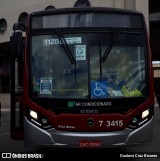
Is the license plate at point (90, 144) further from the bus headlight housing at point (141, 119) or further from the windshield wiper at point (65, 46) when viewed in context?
the windshield wiper at point (65, 46)

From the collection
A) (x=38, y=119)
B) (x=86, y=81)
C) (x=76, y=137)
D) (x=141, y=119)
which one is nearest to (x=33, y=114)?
(x=38, y=119)

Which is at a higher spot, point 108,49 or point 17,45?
point 17,45

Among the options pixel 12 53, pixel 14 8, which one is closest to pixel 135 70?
pixel 12 53

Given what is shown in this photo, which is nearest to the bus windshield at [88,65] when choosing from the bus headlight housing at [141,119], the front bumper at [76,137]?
the bus headlight housing at [141,119]

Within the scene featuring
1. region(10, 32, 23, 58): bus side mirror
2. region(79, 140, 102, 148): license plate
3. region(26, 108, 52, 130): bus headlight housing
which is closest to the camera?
region(79, 140, 102, 148): license plate

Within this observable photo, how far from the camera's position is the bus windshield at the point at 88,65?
7.28 m

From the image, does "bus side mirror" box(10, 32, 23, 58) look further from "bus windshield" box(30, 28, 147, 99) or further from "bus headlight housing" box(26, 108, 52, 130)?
"bus headlight housing" box(26, 108, 52, 130)

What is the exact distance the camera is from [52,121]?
7.16 meters

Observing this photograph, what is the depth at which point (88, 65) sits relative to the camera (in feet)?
23.9

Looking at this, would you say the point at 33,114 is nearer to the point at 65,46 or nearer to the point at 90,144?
the point at 90,144

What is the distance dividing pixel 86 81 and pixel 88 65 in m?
0.29

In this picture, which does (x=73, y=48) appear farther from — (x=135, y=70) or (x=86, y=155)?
(x=86, y=155)

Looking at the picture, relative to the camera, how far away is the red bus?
23.4ft

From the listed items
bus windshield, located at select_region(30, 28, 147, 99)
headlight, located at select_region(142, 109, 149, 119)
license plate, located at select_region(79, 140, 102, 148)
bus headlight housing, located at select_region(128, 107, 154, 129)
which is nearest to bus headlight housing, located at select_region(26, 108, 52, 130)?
bus windshield, located at select_region(30, 28, 147, 99)
